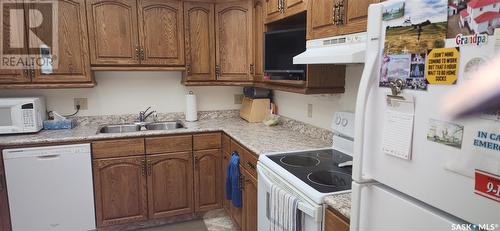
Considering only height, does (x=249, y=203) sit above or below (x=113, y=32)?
below

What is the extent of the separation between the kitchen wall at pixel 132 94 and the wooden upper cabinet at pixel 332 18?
1.68 metres

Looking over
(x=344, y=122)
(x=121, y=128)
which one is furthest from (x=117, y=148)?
(x=344, y=122)

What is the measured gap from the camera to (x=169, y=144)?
2.62 metres

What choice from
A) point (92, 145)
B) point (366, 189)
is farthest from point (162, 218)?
point (366, 189)

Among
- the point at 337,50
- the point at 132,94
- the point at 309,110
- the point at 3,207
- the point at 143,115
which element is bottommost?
the point at 3,207

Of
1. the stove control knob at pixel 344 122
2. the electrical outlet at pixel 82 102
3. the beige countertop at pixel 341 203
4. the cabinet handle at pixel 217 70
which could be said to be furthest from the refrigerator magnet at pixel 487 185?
the electrical outlet at pixel 82 102

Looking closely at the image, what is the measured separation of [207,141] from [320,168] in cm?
131

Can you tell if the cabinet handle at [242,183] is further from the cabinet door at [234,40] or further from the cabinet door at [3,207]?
the cabinet door at [3,207]

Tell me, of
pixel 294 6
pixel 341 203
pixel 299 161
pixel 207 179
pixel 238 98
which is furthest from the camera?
pixel 238 98

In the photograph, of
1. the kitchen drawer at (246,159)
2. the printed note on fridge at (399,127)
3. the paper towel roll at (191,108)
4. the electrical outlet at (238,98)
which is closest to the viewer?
the printed note on fridge at (399,127)

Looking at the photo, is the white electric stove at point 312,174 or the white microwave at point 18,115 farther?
the white microwave at point 18,115

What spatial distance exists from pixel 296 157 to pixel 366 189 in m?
0.91

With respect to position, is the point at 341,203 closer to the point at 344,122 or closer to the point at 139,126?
the point at 344,122

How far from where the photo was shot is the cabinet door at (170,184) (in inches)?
103
